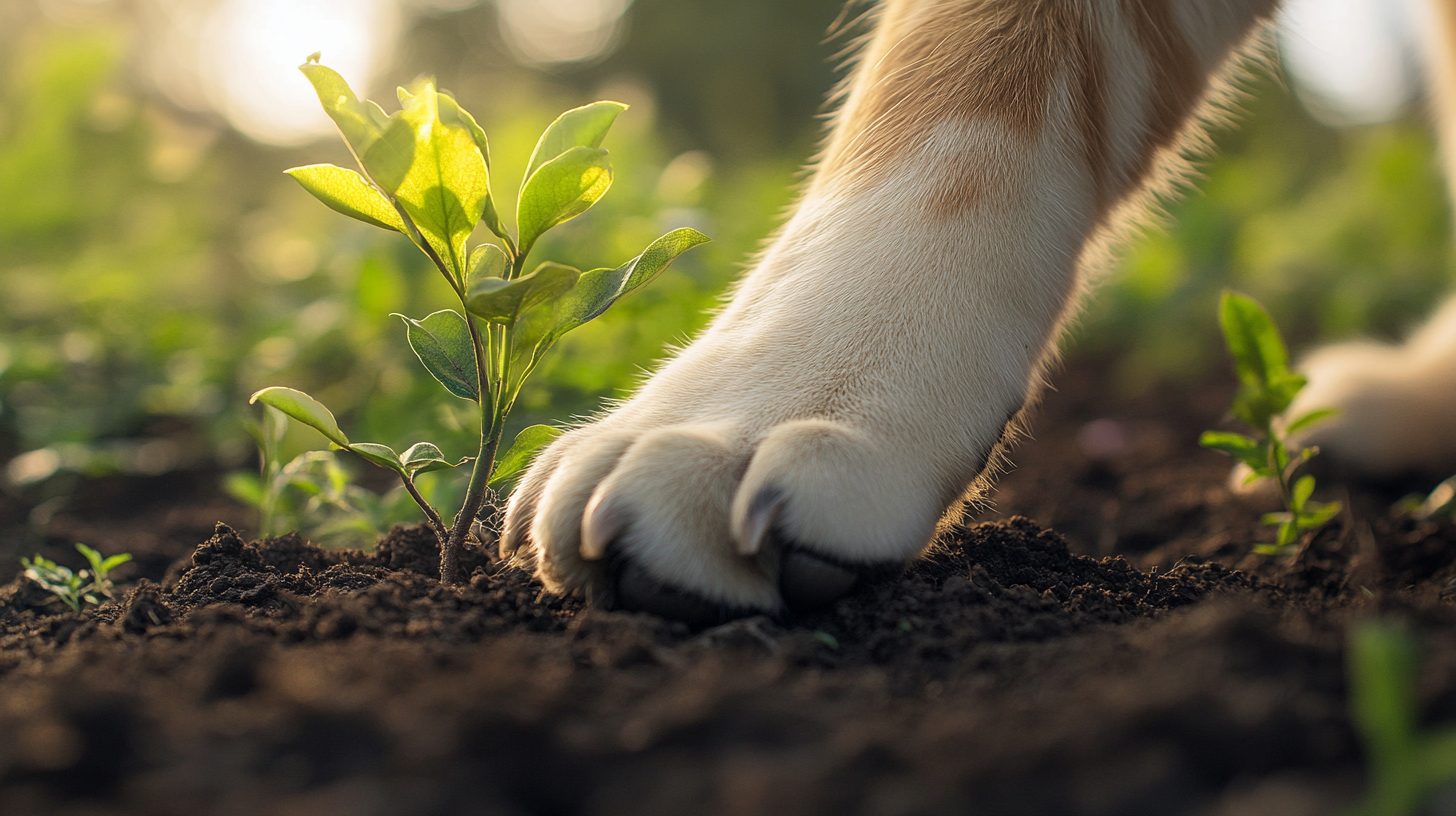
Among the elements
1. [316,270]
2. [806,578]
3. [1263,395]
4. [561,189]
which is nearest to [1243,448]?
[1263,395]

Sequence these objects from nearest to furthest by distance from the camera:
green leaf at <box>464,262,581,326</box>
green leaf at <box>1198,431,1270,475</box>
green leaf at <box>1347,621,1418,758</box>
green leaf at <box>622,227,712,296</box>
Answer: green leaf at <box>1347,621,1418,758</box>
green leaf at <box>464,262,581,326</box>
green leaf at <box>622,227,712,296</box>
green leaf at <box>1198,431,1270,475</box>

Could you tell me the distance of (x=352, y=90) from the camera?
32.5 inches

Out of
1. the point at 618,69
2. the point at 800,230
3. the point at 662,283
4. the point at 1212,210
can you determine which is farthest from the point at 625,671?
the point at 618,69

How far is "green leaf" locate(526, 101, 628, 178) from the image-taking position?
3.08 ft

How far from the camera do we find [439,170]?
33.6 inches

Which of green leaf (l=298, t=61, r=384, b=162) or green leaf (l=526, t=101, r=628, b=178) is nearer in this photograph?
green leaf (l=298, t=61, r=384, b=162)

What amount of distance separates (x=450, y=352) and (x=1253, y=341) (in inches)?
35.9

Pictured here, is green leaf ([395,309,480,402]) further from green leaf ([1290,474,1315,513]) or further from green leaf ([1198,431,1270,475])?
green leaf ([1290,474,1315,513])

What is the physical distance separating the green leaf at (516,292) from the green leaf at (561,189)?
0.19ft

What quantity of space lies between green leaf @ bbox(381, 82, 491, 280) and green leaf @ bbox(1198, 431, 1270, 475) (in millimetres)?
841

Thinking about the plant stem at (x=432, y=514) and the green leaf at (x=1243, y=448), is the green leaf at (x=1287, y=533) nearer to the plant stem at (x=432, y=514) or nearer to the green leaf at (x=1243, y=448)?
the green leaf at (x=1243, y=448)

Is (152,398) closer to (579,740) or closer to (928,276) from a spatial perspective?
(928,276)

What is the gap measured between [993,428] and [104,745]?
83cm

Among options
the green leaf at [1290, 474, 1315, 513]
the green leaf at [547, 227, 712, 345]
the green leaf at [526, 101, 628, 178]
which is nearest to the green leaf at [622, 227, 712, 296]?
the green leaf at [547, 227, 712, 345]
